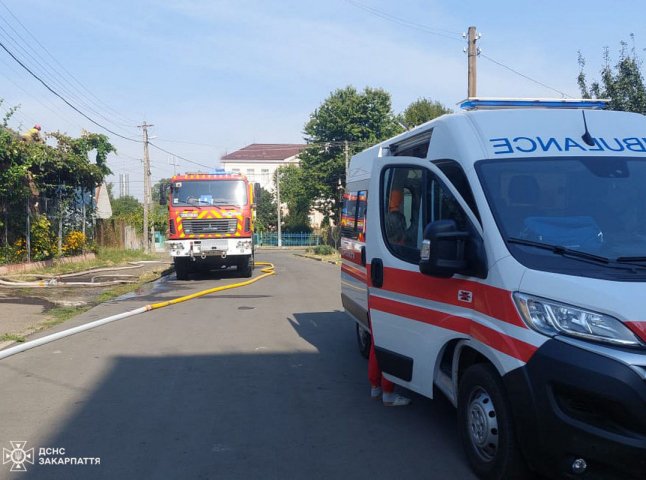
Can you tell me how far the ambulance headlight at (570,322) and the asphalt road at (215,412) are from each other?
139 cm

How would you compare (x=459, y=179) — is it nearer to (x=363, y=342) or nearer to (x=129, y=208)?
(x=363, y=342)

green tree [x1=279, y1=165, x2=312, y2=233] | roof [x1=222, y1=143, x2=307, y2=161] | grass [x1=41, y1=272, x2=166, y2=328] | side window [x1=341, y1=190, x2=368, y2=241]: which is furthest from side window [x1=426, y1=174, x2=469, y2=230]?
roof [x1=222, y1=143, x2=307, y2=161]

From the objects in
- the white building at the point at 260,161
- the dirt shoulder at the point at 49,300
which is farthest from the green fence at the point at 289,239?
the dirt shoulder at the point at 49,300

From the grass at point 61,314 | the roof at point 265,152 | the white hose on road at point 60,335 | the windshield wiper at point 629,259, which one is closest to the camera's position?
the windshield wiper at point 629,259

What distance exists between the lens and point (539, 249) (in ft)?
12.9

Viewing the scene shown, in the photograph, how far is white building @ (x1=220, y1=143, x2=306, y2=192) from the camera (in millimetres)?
95125

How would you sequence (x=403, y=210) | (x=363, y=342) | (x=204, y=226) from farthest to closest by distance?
1. (x=204, y=226)
2. (x=363, y=342)
3. (x=403, y=210)

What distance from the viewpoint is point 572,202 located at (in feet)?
14.1

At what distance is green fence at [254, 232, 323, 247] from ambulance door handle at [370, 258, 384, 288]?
6271cm

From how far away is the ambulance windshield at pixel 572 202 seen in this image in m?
4.02

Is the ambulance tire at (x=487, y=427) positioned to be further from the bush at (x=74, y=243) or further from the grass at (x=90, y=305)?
the bush at (x=74, y=243)

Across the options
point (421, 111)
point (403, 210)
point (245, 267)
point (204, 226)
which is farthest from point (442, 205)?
point (421, 111)

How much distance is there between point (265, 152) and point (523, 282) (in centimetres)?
10185

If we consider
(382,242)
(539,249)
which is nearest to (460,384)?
(539,249)
